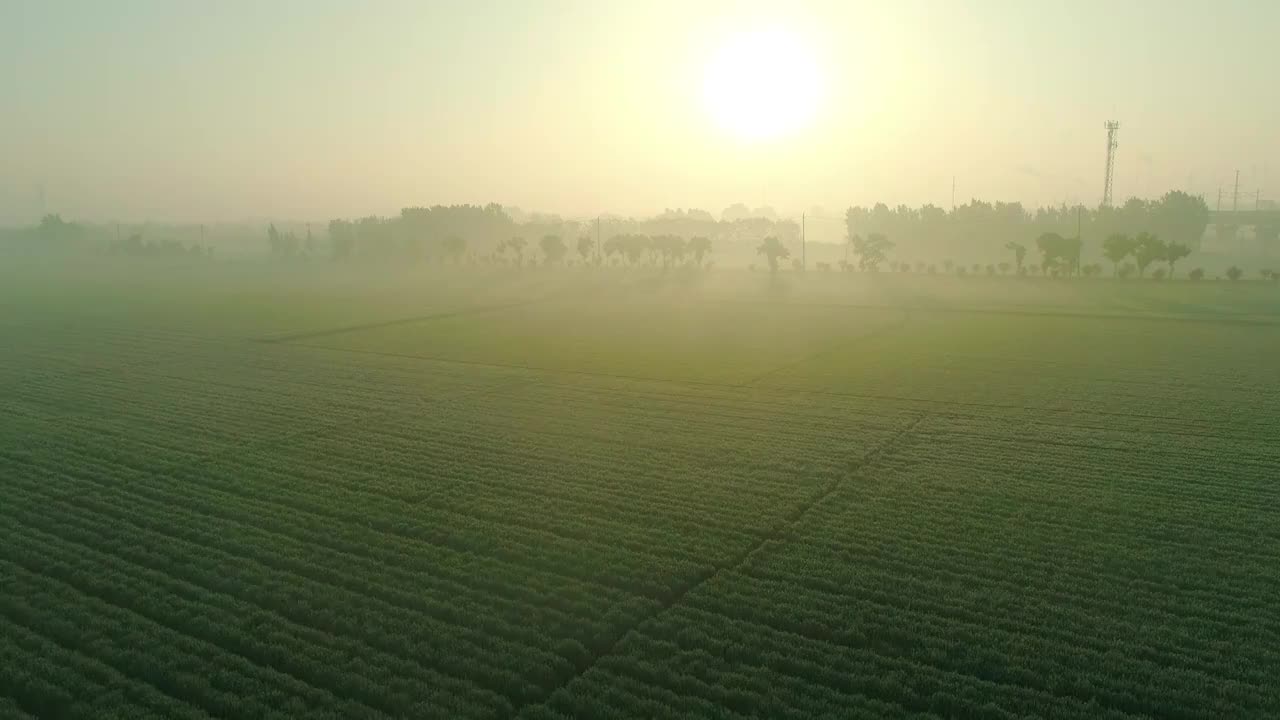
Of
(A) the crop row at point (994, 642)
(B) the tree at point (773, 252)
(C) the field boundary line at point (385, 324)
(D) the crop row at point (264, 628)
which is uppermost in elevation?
(B) the tree at point (773, 252)

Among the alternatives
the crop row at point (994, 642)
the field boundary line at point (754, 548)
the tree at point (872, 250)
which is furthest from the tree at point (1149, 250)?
the crop row at point (994, 642)

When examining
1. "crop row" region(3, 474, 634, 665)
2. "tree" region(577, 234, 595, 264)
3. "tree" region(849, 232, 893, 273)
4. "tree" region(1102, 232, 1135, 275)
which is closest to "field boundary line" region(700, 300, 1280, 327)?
"tree" region(1102, 232, 1135, 275)

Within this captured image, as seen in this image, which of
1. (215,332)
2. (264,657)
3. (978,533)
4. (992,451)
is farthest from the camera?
(215,332)

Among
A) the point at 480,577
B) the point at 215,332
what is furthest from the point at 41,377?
the point at 480,577

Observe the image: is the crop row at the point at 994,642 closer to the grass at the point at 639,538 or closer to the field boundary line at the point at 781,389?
the grass at the point at 639,538

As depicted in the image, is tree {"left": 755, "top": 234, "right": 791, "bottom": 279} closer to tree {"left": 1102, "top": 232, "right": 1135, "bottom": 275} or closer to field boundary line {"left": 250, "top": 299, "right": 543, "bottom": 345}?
tree {"left": 1102, "top": 232, "right": 1135, "bottom": 275}

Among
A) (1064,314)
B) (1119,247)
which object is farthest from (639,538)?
(1119,247)

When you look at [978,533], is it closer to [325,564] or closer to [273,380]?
[325,564]
